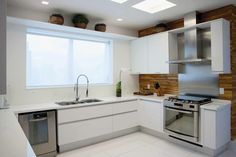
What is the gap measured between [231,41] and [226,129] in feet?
5.51

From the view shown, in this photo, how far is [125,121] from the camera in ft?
12.9

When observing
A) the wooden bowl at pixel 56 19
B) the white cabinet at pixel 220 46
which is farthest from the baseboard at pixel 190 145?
the wooden bowl at pixel 56 19

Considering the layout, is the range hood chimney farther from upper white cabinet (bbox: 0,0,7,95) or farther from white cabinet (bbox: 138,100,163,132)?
upper white cabinet (bbox: 0,0,7,95)

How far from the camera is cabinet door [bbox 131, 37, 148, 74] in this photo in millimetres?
4406

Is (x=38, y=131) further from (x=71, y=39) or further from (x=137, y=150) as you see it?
(x=71, y=39)

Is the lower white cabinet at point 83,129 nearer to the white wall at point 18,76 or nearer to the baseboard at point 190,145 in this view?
the white wall at point 18,76

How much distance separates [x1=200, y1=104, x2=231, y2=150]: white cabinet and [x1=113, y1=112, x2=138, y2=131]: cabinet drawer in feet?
5.14

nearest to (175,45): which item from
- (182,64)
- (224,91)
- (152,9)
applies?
(182,64)

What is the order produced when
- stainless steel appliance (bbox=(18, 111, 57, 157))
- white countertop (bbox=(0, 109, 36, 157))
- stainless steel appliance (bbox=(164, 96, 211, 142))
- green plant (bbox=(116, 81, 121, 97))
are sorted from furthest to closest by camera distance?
green plant (bbox=(116, 81, 121, 97)) → stainless steel appliance (bbox=(164, 96, 211, 142)) → stainless steel appliance (bbox=(18, 111, 57, 157)) → white countertop (bbox=(0, 109, 36, 157))

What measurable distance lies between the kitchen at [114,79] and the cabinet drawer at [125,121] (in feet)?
0.08

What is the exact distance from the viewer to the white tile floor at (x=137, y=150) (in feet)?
9.79

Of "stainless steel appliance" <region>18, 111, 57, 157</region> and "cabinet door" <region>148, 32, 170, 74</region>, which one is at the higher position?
"cabinet door" <region>148, 32, 170, 74</region>

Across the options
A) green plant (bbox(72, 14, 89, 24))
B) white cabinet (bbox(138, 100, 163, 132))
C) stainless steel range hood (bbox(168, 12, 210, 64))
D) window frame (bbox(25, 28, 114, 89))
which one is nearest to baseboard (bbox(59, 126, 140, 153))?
white cabinet (bbox(138, 100, 163, 132))

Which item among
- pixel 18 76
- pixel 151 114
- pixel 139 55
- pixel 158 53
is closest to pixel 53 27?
pixel 18 76
